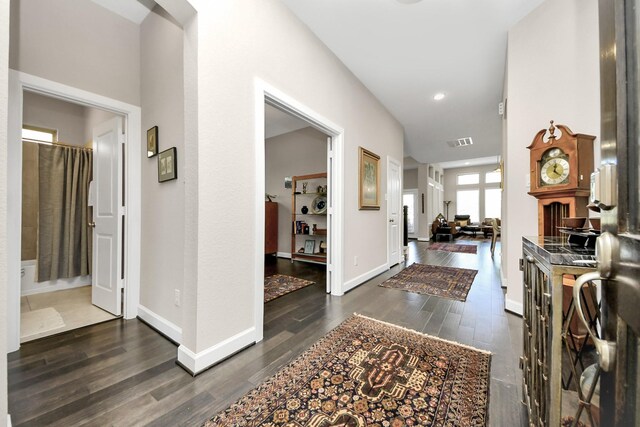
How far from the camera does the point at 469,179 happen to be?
35.7 ft

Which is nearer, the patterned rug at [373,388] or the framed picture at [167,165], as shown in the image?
the patterned rug at [373,388]

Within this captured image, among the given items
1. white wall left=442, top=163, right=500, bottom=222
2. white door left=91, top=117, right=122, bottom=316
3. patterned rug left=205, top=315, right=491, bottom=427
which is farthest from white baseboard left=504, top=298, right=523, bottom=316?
white wall left=442, top=163, right=500, bottom=222

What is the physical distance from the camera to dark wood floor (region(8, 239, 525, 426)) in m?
1.27

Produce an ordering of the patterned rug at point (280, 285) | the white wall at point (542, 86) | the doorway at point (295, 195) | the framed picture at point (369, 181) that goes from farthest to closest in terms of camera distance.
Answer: the doorway at point (295, 195)
the framed picture at point (369, 181)
the patterned rug at point (280, 285)
the white wall at point (542, 86)

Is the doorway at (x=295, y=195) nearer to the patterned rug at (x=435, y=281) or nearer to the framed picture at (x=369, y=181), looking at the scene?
the framed picture at (x=369, y=181)

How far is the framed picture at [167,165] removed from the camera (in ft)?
6.36

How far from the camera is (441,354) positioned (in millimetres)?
1757

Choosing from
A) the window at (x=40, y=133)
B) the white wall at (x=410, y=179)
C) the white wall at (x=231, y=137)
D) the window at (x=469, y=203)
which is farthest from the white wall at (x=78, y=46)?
the window at (x=469, y=203)

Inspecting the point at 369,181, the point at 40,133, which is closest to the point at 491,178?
the point at 369,181

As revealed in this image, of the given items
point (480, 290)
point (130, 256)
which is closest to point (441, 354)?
point (480, 290)

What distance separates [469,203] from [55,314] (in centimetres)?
1249

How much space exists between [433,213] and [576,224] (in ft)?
29.0

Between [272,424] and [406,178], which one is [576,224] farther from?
[406,178]

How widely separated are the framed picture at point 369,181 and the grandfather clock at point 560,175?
1797 mm
